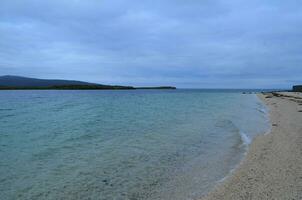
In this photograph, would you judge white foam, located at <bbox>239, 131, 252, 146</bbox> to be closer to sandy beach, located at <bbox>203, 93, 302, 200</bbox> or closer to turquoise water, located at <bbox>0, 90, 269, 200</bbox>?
turquoise water, located at <bbox>0, 90, 269, 200</bbox>

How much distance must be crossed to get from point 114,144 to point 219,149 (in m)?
5.46

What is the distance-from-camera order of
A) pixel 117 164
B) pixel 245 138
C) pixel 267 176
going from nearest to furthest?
pixel 267 176, pixel 117 164, pixel 245 138

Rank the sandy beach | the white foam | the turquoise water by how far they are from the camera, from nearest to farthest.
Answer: the sandy beach, the turquoise water, the white foam

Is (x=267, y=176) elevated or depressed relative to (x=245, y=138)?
elevated

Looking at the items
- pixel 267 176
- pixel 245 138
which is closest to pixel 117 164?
pixel 267 176

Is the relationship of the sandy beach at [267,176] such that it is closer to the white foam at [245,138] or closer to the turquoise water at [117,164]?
the turquoise water at [117,164]

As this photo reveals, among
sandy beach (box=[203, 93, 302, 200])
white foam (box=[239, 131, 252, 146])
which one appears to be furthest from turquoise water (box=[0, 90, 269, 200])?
sandy beach (box=[203, 93, 302, 200])

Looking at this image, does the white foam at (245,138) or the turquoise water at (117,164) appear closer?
the turquoise water at (117,164)

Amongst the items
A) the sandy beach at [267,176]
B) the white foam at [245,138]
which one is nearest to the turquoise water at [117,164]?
the white foam at [245,138]

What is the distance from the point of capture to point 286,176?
871cm

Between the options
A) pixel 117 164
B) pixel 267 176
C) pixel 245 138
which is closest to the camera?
pixel 267 176

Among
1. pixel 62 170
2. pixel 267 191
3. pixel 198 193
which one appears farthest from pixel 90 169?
pixel 267 191

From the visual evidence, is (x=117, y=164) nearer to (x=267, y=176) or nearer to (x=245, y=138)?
(x=267, y=176)

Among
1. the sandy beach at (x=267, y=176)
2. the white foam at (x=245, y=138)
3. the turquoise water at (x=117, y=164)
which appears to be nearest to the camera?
the sandy beach at (x=267, y=176)
